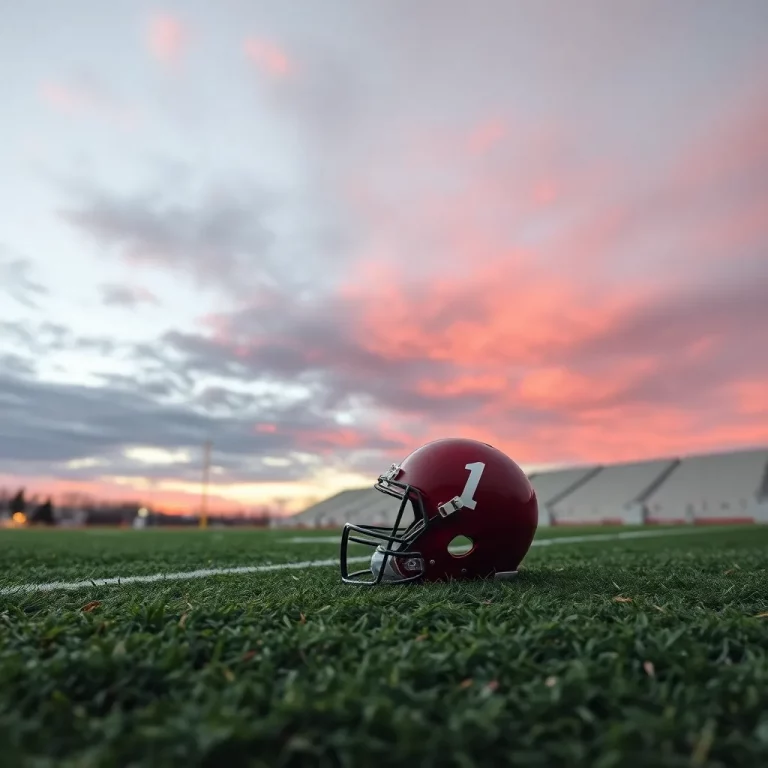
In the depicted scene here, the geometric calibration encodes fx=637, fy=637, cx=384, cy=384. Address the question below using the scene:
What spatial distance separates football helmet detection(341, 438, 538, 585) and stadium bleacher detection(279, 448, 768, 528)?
21917mm

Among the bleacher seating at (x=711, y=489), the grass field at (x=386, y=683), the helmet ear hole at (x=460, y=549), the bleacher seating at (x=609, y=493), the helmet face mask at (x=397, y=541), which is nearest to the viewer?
the grass field at (x=386, y=683)

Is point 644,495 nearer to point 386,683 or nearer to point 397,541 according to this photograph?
point 397,541

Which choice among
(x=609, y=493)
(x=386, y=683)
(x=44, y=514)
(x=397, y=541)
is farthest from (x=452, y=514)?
(x=44, y=514)

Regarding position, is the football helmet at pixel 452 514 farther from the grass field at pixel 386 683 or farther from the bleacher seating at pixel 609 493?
the bleacher seating at pixel 609 493

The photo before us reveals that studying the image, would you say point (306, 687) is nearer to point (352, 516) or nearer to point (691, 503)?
point (691, 503)

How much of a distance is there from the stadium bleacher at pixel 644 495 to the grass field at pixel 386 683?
22.9 meters

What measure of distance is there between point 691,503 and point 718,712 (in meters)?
28.7

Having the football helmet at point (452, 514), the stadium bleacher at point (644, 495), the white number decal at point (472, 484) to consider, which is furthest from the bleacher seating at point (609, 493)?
the white number decal at point (472, 484)

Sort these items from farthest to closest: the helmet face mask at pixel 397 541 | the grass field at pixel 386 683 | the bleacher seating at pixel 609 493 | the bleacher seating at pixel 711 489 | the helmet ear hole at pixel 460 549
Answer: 1. the bleacher seating at pixel 609 493
2. the bleacher seating at pixel 711 489
3. the helmet ear hole at pixel 460 549
4. the helmet face mask at pixel 397 541
5. the grass field at pixel 386 683

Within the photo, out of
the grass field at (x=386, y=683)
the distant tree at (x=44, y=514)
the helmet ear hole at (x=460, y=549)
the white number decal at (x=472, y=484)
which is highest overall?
the distant tree at (x=44, y=514)

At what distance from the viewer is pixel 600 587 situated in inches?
123

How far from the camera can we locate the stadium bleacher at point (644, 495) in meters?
25.4

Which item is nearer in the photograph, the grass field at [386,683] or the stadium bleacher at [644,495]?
the grass field at [386,683]

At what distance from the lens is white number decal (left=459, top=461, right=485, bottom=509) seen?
3004 mm
